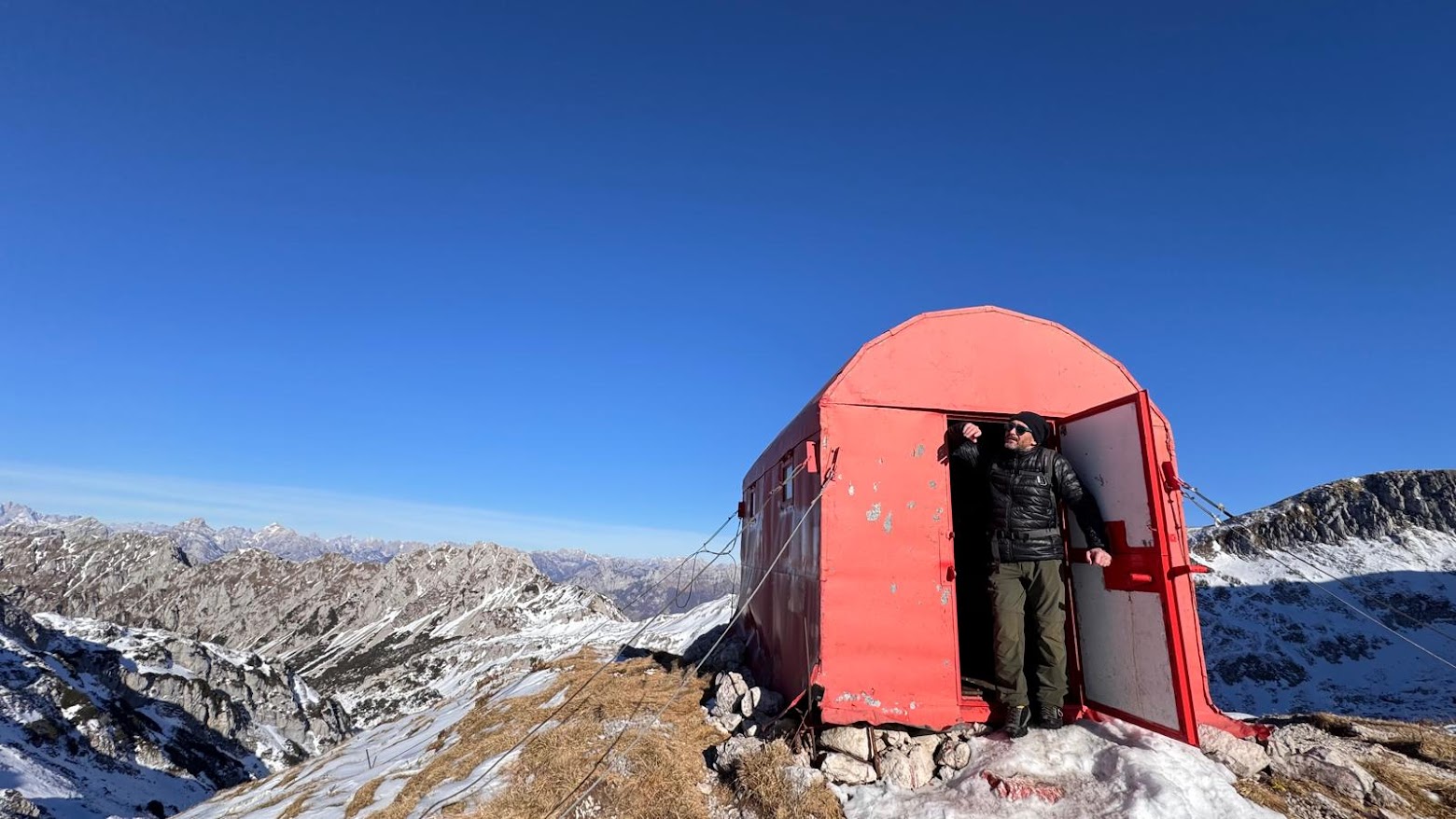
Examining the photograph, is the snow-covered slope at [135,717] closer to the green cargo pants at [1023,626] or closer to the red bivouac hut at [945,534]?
the red bivouac hut at [945,534]

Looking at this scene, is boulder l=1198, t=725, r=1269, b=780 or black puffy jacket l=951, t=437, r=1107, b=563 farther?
black puffy jacket l=951, t=437, r=1107, b=563

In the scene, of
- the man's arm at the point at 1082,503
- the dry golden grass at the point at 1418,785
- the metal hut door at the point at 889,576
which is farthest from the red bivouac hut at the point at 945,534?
the dry golden grass at the point at 1418,785

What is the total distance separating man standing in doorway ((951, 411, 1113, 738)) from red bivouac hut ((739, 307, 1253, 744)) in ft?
1.54

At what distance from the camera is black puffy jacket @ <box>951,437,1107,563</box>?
750 centimetres

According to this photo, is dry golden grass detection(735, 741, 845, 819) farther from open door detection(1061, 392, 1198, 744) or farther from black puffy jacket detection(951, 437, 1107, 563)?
open door detection(1061, 392, 1198, 744)

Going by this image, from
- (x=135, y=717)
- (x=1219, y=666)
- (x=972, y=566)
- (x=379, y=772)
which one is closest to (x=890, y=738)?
(x=972, y=566)

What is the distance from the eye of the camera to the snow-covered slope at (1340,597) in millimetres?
53594

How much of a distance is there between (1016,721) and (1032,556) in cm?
179

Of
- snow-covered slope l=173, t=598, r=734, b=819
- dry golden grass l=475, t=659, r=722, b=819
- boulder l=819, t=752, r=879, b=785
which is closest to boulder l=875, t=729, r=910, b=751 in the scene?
boulder l=819, t=752, r=879, b=785

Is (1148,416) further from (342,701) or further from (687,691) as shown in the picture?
(342,701)

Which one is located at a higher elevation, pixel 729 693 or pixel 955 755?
pixel 729 693

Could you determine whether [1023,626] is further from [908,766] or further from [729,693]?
[729,693]

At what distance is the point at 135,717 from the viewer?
110062mm

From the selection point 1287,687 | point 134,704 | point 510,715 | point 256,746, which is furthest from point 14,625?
point 1287,687
